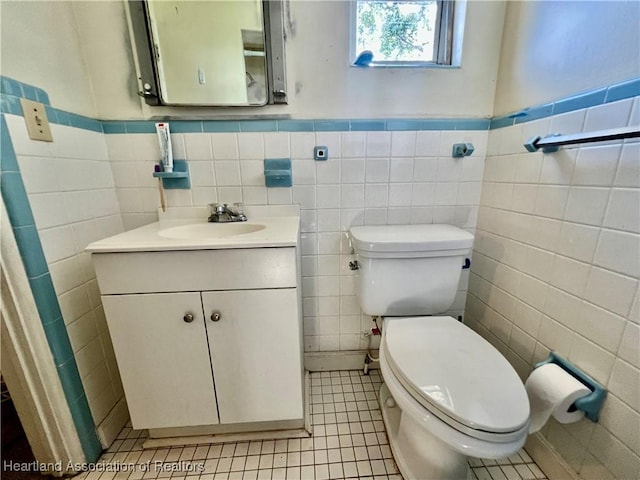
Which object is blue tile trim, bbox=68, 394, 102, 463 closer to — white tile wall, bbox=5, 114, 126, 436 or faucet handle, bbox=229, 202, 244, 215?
white tile wall, bbox=5, 114, 126, 436

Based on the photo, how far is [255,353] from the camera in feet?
2.89

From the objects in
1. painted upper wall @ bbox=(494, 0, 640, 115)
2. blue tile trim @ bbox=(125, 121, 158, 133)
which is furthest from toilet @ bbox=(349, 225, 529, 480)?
blue tile trim @ bbox=(125, 121, 158, 133)

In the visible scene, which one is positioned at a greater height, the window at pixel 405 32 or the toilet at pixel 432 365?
the window at pixel 405 32

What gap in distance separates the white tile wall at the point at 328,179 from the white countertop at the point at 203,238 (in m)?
0.04

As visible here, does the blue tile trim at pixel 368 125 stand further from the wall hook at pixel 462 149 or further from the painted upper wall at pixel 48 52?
the painted upper wall at pixel 48 52

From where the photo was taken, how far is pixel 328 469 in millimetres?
914

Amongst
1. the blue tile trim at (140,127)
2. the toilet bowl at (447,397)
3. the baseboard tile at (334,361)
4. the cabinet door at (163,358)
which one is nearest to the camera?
the toilet bowl at (447,397)

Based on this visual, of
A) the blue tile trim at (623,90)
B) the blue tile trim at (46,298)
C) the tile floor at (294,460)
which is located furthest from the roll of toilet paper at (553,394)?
the blue tile trim at (46,298)

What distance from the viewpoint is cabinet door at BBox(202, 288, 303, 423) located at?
831 millimetres

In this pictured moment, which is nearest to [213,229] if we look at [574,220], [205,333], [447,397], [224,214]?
[224,214]

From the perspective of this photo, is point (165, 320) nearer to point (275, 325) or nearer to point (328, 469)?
point (275, 325)

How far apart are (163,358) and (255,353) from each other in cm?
30

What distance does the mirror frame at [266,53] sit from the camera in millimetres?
951

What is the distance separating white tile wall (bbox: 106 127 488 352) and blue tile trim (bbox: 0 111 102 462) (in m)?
0.29
